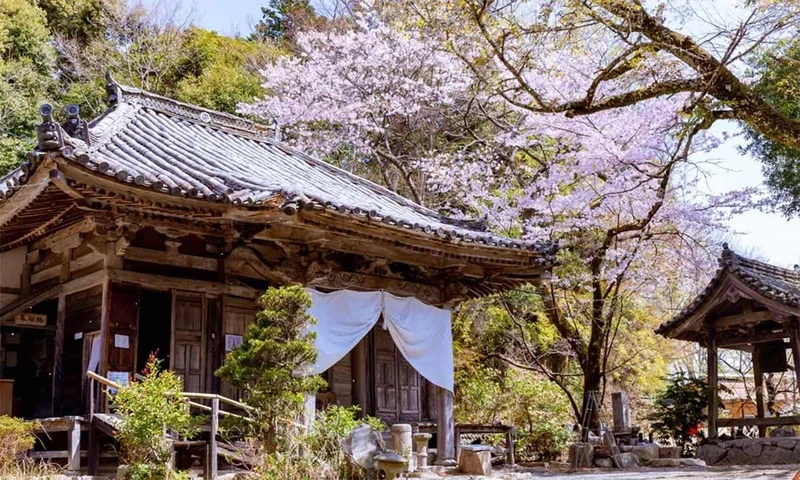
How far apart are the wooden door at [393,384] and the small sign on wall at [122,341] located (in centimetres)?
381

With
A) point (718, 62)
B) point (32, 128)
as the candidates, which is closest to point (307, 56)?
point (32, 128)

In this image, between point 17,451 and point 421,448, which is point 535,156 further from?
point 17,451

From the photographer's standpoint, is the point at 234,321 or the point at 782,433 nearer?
the point at 234,321

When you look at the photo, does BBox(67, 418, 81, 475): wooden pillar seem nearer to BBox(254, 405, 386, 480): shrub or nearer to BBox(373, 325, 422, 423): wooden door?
BBox(254, 405, 386, 480): shrub

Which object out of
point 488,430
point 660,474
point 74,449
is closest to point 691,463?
point 660,474

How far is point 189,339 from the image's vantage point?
9969mm

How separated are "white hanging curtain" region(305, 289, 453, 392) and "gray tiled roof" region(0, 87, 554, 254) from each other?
4.28ft

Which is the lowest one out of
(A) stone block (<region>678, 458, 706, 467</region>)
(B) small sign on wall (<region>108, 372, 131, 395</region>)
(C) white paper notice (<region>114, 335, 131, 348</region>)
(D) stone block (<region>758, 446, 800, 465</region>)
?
(A) stone block (<region>678, 458, 706, 467</region>)

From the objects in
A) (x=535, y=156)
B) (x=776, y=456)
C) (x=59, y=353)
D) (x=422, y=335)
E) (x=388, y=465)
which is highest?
(x=535, y=156)

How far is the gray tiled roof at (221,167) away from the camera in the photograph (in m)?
8.64

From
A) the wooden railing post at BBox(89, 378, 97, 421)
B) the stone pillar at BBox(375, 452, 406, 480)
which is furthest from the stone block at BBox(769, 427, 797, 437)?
the wooden railing post at BBox(89, 378, 97, 421)

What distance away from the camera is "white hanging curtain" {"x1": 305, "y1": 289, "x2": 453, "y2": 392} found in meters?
10.2

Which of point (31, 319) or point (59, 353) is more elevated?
point (31, 319)

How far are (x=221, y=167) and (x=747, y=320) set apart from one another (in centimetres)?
969
